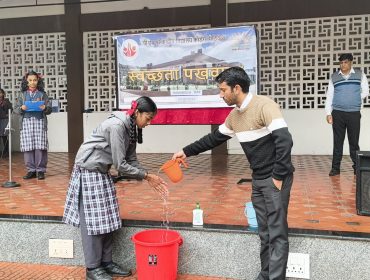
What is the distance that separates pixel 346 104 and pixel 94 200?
3.83 metres

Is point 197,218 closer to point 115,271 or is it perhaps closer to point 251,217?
point 251,217

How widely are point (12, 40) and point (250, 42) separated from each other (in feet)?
19.5

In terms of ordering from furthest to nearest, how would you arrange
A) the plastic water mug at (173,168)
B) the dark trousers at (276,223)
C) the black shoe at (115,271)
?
the black shoe at (115,271), the plastic water mug at (173,168), the dark trousers at (276,223)

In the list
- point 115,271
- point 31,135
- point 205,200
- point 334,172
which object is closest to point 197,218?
point 115,271

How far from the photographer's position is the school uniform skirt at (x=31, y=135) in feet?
19.7

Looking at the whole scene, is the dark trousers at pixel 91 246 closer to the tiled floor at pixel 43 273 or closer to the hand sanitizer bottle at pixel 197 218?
the tiled floor at pixel 43 273

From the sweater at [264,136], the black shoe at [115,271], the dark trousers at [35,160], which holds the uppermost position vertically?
the sweater at [264,136]

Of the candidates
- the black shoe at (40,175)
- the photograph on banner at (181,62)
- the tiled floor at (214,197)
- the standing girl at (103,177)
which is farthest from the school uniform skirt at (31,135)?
the standing girl at (103,177)

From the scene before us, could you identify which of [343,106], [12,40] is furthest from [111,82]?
[343,106]

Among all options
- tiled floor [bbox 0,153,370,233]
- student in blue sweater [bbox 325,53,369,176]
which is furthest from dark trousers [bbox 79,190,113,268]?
student in blue sweater [bbox 325,53,369,176]

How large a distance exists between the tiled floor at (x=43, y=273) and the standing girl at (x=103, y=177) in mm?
236

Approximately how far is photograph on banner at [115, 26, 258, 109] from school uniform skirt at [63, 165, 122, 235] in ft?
10.3

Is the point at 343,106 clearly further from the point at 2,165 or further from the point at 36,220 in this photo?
the point at 2,165

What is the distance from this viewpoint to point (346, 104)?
589 centimetres
